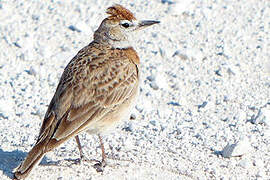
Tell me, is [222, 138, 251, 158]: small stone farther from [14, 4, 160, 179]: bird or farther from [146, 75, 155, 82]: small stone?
[146, 75, 155, 82]: small stone

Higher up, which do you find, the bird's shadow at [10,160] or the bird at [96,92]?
the bird at [96,92]

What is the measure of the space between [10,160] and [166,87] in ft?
9.28

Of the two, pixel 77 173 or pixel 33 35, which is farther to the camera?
pixel 33 35

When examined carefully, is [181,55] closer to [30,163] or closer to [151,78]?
[151,78]

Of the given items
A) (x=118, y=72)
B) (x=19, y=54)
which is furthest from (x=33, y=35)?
(x=118, y=72)

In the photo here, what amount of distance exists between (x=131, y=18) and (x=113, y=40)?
13.4 inches

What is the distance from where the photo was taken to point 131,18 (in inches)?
295

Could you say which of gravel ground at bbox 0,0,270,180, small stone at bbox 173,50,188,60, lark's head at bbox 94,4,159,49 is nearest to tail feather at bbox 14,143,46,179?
gravel ground at bbox 0,0,270,180

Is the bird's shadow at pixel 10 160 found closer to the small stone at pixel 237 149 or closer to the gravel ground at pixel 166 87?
the gravel ground at pixel 166 87

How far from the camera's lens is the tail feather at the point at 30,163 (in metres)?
6.13

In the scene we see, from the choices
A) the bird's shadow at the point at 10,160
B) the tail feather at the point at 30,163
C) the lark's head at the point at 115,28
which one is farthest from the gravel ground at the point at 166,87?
the lark's head at the point at 115,28

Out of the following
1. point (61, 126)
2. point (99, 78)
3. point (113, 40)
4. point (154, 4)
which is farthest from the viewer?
point (154, 4)

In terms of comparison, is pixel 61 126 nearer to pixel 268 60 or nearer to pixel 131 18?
pixel 131 18

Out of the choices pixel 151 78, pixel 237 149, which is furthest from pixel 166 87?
pixel 237 149
